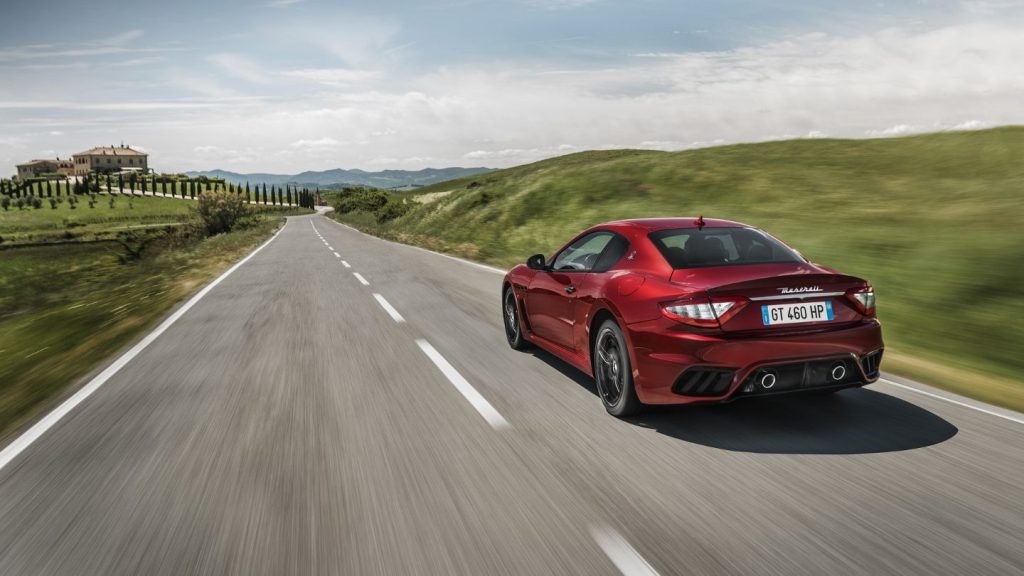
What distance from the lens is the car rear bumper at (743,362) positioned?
448cm

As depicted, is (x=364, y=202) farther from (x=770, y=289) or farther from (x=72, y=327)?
(x=770, y=289)

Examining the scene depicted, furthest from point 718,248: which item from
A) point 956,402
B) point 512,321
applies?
point 512,321

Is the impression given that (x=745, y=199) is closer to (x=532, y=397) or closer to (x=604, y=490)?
(x=532, y=397)

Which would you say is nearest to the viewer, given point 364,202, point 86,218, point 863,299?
point 863,299

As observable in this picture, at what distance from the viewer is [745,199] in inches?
1031

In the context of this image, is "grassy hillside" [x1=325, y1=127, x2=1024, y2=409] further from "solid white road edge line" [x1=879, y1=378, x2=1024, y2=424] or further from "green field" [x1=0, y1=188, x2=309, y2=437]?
"green field" [x1=0, y1=188, x2=309, y2=437]

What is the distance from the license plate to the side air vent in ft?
1.47

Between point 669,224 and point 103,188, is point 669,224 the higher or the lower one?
the higher one

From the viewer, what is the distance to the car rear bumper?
4477mm

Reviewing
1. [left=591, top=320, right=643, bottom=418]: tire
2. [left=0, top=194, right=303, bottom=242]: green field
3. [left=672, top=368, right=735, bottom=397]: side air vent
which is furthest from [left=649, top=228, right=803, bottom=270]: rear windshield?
[left=0, top=194, right=303, bottom=242]: green field

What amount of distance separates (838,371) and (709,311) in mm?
972

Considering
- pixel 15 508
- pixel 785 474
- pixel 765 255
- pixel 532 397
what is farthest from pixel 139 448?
pixel 765 255

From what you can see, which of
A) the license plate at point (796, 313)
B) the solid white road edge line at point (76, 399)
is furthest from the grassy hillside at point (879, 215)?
the solid white road edge line at point (76, 399)

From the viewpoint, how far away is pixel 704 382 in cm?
454
